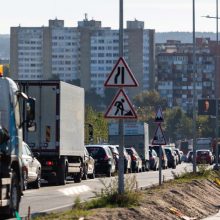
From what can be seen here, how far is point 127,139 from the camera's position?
7138cm

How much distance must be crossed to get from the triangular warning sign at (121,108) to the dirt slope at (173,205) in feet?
6.71

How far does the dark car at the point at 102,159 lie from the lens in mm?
52219

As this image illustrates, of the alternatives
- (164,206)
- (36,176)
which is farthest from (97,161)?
(164,206)

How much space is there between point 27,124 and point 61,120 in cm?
1747

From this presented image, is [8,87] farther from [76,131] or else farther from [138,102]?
[138,102]

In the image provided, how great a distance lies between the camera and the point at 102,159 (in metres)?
52.3

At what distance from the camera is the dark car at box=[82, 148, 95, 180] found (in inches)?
1847

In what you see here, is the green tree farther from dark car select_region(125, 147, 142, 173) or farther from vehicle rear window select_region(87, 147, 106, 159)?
vehicle rear window select_region(87, 147, 106, 159)

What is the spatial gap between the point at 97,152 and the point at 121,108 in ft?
92.1

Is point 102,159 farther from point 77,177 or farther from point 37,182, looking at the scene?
point 37,182

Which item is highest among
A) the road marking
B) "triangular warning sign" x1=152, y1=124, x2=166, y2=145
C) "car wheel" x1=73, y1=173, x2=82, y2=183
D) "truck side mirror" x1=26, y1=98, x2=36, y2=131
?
"truck side mirror" x1=26, y1=98, x2=36, y2=131

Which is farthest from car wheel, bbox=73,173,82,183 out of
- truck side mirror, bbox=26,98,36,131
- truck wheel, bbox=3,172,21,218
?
truck side mirror, bbox=26,98,36,131

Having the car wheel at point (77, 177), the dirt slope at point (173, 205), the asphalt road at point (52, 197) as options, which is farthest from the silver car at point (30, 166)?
the car wheel at point (77, 177)

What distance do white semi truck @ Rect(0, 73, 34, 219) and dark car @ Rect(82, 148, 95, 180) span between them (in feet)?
76.0
